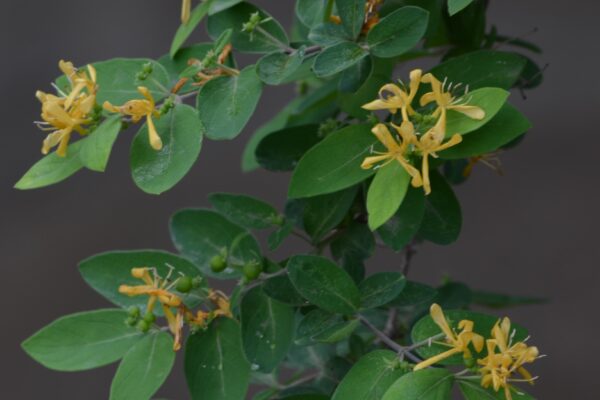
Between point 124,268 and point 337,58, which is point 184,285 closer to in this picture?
point 124,268

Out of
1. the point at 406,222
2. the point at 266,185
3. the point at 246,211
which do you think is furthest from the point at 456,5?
the point at 266,185

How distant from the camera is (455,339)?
0.64 meters

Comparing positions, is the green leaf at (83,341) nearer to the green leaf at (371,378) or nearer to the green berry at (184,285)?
the green berry at (184,285)

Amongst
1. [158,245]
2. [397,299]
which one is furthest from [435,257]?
[397,299]

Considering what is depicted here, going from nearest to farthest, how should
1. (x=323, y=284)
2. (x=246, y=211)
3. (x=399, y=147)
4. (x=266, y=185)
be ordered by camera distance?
(x=399, y=147)
(x=323, y=284)
(x=246, y=211)
(x=266, y=185)

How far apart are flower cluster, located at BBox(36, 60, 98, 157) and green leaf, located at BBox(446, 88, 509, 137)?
250 millimetres

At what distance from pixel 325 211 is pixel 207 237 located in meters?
0.12

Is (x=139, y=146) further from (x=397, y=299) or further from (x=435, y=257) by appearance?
(x=435, y=257)

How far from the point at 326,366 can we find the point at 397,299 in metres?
0.15

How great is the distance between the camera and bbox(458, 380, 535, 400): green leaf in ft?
2.06

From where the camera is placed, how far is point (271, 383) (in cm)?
96

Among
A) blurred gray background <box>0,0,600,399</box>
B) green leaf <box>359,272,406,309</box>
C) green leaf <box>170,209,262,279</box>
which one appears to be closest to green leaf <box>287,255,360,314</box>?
green leaf <box>359,272,406,309</box>

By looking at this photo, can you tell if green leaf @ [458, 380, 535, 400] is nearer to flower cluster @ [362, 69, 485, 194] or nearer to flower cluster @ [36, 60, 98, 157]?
flower cluster @ [362, 69, 485, 194]

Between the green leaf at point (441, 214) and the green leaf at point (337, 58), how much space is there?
0.44 feet
